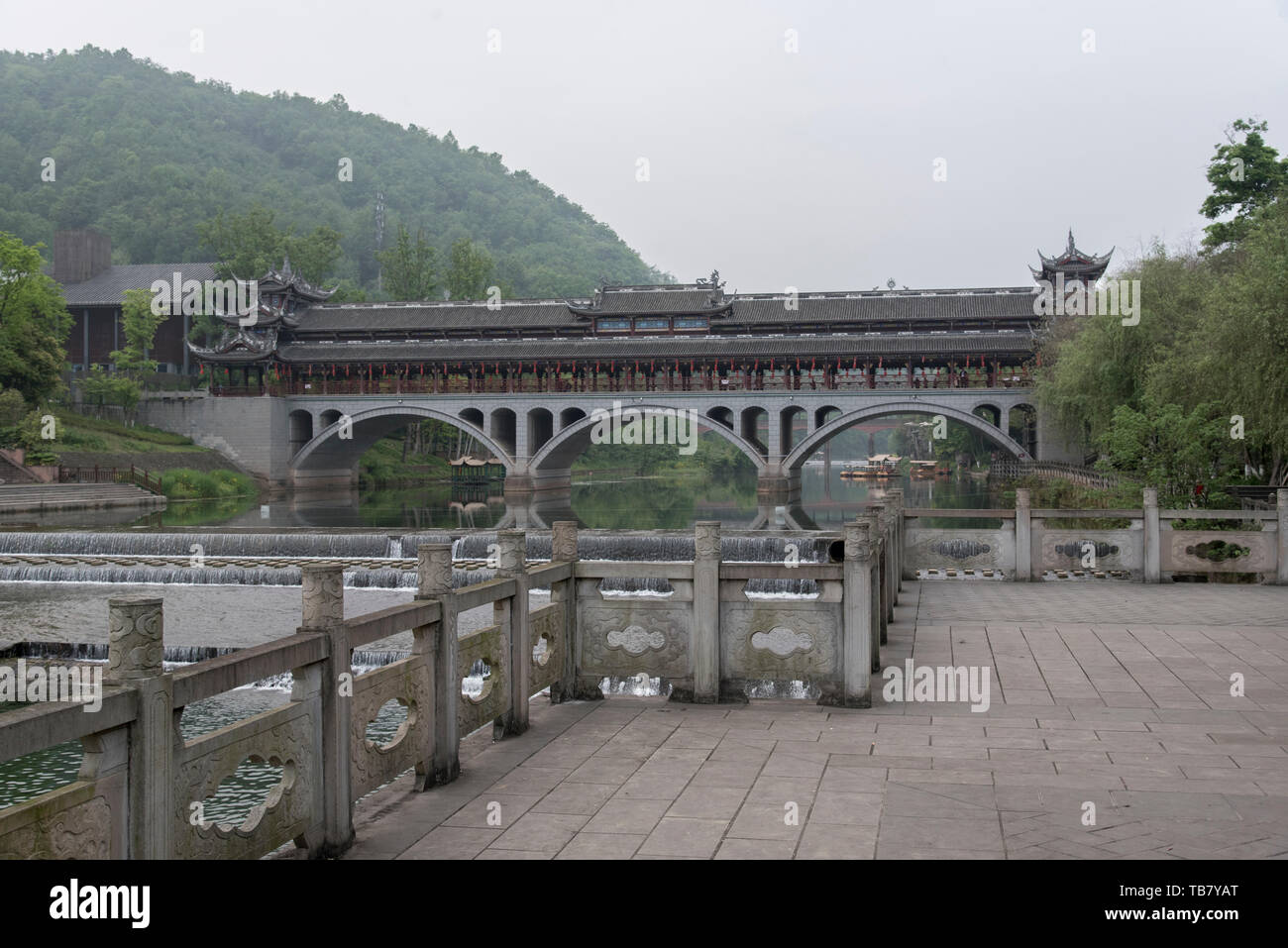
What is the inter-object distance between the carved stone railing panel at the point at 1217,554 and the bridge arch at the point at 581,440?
3810 cm

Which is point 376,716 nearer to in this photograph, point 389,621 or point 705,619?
point 389,621

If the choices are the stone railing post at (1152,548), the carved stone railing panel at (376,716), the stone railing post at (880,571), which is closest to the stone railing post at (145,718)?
the carved stone railing panel at (376,716)

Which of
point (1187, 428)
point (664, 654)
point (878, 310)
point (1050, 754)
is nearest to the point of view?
point (1050, 754)

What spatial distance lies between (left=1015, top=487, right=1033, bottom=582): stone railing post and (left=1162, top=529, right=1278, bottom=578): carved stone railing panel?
1.75 meters

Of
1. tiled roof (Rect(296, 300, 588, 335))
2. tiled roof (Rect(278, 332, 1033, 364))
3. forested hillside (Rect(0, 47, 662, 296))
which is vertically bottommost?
tiled roof (Rect(278, 332, 1033, 364))

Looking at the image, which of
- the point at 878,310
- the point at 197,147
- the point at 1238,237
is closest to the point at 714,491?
the point at 878,310

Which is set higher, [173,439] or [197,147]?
[197,147]

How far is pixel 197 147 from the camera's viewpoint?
11650 cm

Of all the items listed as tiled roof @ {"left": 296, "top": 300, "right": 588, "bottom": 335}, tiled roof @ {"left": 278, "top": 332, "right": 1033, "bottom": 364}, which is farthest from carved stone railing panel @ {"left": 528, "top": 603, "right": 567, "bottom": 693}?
tiled roof @ {"left": 296, "top": 300, "right": 588, "bottom": 335}

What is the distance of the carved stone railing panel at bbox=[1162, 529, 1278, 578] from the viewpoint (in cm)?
1491

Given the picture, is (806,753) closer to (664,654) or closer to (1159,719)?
(664,654)

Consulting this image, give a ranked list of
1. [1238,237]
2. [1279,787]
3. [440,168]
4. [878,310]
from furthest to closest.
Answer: [440,168], [878,310], [1238,237], [1279,787]

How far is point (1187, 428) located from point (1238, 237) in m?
17.1

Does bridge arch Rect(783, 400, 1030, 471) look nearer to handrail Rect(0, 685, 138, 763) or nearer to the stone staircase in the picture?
the stone staircase
